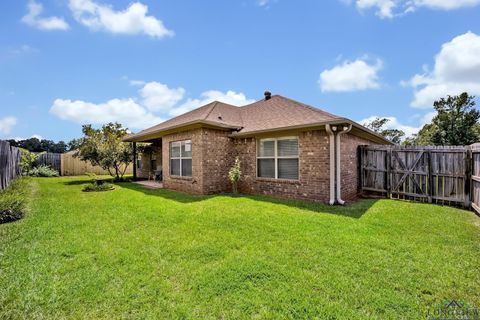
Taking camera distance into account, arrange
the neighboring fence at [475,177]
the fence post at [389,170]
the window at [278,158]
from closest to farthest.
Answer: the neighboring fence at [475,177], the window at [278,158], the fence post at [389,170]

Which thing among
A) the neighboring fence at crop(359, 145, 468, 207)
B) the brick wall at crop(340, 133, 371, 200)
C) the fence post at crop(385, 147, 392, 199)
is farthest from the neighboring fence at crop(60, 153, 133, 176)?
the fence post at crop(385, 147, 392, 199)

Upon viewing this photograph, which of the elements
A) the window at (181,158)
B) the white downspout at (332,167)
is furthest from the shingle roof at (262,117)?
the window at (181,158)

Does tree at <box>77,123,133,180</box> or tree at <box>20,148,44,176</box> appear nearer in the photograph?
tree at <box>77,123,133,180</box>

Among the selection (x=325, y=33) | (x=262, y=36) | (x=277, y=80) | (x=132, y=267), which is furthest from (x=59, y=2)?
(x=277, y=80)

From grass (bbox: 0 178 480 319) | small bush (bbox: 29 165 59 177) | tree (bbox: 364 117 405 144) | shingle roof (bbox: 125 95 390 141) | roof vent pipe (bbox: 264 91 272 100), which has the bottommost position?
grass (bbox: 0 178 480 319)

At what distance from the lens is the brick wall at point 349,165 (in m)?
8.00

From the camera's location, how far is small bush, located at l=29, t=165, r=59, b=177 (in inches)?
717

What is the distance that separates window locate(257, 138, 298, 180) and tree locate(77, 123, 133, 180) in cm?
983

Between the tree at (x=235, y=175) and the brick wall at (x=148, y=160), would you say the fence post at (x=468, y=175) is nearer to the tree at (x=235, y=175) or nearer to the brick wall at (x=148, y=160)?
the tree at (x=235, y=175)

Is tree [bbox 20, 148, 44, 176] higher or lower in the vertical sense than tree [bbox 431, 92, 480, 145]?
lower

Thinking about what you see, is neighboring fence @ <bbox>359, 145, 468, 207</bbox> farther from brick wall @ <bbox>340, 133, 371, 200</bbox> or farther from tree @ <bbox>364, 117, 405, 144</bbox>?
tree @ <bbox>364, 117, 405, 144</bbox>

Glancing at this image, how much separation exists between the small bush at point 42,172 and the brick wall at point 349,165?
22179 mm

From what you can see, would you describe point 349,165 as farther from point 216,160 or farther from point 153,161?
point 153,161

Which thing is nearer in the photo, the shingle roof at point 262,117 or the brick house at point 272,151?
the brick house at point 272,151
